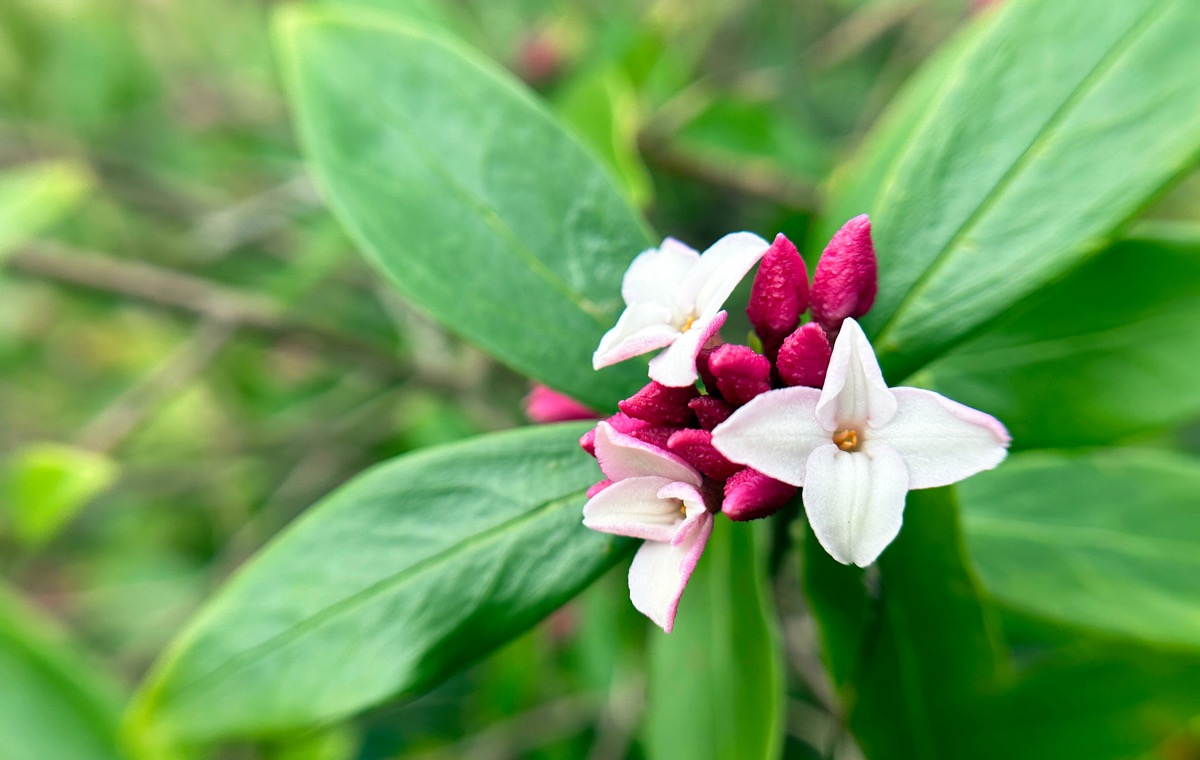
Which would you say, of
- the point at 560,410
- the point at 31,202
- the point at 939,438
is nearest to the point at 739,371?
the point at 939,438

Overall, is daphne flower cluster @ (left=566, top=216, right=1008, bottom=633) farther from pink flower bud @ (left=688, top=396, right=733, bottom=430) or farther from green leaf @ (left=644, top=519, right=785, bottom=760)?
green leaf @ (left=644, top=519, right=785, bottom=760)

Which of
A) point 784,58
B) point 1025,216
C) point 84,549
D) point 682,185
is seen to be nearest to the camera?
point 1025,216

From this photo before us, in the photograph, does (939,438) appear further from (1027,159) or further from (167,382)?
(167,382)

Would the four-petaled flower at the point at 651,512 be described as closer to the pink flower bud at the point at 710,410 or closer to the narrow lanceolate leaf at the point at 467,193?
the pink flower bud at the point at 710,410

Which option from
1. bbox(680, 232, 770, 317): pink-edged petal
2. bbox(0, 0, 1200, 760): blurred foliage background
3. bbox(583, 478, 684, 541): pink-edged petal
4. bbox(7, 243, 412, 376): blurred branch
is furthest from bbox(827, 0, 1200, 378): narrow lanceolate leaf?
bbox(7, 243, 412, 376): blurred branch

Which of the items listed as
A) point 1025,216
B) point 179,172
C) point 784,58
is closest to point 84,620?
point 179,172

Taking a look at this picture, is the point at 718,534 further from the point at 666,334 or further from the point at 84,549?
the point at 84,549
